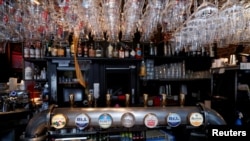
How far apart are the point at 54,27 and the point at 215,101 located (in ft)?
8.25

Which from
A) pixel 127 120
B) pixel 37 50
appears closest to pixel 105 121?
pixel 127 120

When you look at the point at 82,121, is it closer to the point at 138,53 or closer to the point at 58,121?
the point at 58,121

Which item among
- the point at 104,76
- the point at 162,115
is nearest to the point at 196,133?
the point at 162,115

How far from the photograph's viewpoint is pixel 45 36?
290 centimetres

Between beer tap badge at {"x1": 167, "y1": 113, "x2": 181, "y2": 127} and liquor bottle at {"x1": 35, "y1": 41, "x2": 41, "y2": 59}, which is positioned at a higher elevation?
liquor bottle at {"x1": 35, "y1": 41, "x2": 41, "y2": 59}

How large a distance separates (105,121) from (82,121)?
16 centimetres

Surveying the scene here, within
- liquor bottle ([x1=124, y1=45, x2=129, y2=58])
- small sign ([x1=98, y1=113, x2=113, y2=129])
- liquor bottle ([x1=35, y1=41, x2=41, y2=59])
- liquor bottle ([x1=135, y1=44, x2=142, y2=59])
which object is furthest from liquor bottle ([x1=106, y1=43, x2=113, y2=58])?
small sign ([x1=98, y1=113, x2=113, y2=129])

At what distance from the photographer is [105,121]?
156cm

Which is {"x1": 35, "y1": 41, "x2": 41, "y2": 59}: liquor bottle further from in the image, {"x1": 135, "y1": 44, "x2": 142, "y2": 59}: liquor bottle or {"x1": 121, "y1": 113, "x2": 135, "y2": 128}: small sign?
{"x1": 121, "y1": 113, "x2": 135, "y2": 128}: small sign

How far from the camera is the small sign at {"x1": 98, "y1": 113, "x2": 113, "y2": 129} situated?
1558 mm

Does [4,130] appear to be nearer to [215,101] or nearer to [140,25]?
[140,25]

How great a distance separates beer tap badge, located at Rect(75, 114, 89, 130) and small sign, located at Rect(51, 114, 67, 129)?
Result: 8cm

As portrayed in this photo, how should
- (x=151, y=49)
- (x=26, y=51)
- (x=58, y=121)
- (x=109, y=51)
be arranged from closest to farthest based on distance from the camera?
(x=58, y=121)
(x=26, y=51)
(x=109, y=51)
(x=151, y=49)

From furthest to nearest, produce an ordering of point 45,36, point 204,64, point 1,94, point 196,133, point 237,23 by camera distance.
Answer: point 204,64, point 45,36, point 1,94, point 237,23, point 196,133
